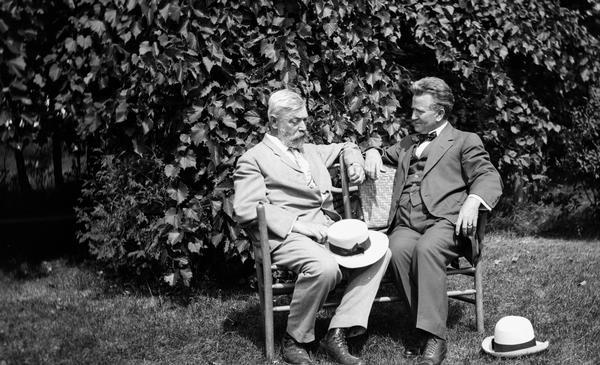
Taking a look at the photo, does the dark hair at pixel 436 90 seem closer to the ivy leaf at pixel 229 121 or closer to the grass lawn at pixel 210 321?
the ivy leaf at pixel 229 121

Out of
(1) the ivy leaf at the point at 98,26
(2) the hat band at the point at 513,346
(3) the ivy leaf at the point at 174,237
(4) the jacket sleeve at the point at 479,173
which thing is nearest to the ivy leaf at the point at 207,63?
(1) the ivy leaf at the point at 98,26

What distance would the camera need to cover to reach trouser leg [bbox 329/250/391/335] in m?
3.97

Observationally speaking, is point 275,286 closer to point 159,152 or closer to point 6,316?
point 159,152

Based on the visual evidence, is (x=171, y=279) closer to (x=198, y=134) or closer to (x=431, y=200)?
(x=198, y=134)

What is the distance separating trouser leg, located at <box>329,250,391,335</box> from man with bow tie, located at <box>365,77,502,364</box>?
197 mm

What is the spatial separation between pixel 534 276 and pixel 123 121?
11.5 ft

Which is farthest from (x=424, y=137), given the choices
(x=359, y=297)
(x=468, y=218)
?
(x=359, y=297)

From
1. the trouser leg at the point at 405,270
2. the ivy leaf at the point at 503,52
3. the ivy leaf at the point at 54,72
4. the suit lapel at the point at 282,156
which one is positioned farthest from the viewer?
the ivy leaf at the point at 503,52

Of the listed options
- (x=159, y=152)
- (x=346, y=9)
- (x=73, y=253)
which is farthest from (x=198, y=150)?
(x=73, y=253)

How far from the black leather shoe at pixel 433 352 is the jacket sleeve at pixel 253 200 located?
1055 mm

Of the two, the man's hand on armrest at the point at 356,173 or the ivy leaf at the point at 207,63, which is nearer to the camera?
the man's hand on armrest at the point at 356,173

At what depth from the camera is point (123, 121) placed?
4883 millimetres

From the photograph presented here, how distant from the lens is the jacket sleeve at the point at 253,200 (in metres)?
4.05

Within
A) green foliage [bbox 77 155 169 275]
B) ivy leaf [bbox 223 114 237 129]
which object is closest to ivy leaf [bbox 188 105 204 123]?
ivy leaf [bbox 223 114 237 129]
